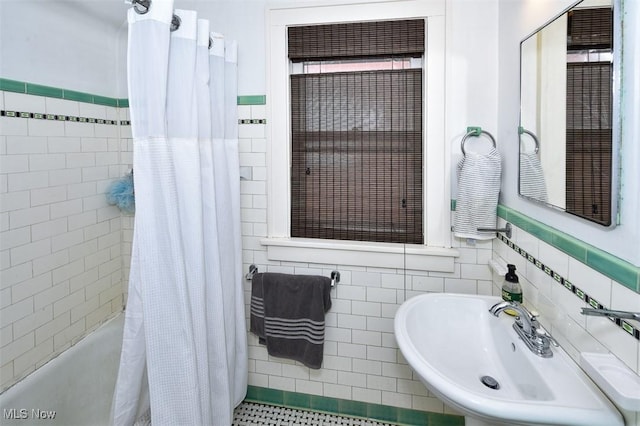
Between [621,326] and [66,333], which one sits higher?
[621,326]

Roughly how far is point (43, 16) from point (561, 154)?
2.30 m

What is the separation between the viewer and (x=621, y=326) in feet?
2.82

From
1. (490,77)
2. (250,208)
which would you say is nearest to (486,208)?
(490,77)

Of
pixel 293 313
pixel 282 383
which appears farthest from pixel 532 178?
pixel 282 383

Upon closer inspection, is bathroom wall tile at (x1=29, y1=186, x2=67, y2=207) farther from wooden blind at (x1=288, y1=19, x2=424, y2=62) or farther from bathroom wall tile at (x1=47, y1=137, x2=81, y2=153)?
wooden blind at (x1=288, y1=19, x2=424, y2=62)

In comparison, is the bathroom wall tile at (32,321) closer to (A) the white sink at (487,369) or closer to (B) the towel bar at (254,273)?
(B) the towel bar at (254,273)

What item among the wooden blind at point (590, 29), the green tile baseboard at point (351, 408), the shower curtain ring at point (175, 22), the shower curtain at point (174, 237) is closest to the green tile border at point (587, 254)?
the wooden blind at point (590, 29)

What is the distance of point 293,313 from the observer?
75.5 inches

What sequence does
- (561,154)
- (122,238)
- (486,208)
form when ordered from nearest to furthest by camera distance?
(561,154) → (486,208) → (122,238)

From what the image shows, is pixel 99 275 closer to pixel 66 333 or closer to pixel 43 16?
pixel 66 333

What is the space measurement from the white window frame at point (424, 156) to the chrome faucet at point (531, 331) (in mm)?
546

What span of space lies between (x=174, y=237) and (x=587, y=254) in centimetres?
140

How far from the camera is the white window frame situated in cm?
178

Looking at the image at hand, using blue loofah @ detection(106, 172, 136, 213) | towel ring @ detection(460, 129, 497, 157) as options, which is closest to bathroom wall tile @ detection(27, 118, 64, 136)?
blue loofah @ detection(106, 172, 136, 213)
